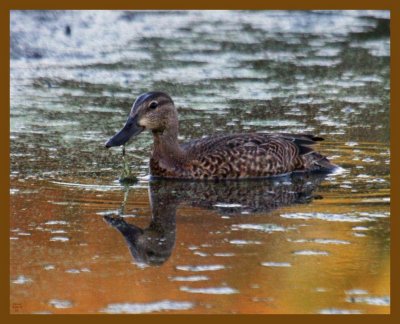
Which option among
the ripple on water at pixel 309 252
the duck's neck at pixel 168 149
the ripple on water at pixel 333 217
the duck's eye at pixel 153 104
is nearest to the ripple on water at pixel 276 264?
the ripple on water at pixel 309 252

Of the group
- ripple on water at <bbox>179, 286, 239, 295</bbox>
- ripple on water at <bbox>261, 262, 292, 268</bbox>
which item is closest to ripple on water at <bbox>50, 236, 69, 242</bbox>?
ripple on water at <bbox>179, 286, 239, 295</bbox>

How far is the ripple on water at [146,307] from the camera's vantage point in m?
8.00

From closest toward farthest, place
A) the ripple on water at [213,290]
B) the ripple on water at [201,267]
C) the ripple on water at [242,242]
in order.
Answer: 1. the ripple on water at [213,290]
2. the ripple on water at [201,267]
3. the ripple on water at [242,242]

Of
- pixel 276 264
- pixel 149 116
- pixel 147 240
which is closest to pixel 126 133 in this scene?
pixel 149 116

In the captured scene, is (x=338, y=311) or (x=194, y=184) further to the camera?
(x=194, y=184)

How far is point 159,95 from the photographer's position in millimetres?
12867

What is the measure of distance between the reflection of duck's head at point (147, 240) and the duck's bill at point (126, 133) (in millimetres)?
2004

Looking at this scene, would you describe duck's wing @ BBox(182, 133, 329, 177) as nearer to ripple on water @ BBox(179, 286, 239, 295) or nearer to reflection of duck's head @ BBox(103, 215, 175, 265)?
reflection of duck's head @ BBox(103, 215, 175, 265)

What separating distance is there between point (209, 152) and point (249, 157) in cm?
48

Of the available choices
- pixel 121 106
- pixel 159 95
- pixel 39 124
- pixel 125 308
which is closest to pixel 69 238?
pixel 125 308

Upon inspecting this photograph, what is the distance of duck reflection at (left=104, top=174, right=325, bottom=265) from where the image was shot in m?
9.75

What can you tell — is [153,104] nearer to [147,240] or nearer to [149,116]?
[149,116]

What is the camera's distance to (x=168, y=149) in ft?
41.8

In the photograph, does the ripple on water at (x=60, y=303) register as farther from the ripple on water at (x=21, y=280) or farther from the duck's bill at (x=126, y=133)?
the duck's bill at (x=126, y=133)
